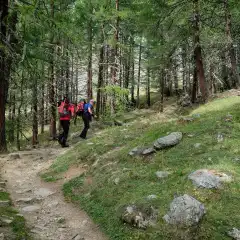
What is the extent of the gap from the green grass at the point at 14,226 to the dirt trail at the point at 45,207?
0.22 metres

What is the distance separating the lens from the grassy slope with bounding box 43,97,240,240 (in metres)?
5.54

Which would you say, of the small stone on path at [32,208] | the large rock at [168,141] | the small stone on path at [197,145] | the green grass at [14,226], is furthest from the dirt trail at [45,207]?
the small stone on path at [197,145]

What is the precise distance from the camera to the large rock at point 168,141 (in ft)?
29.3

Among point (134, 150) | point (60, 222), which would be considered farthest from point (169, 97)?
point (60, 222)

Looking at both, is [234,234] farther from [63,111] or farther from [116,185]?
[63,111]

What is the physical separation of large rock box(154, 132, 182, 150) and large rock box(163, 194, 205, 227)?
3.18 m

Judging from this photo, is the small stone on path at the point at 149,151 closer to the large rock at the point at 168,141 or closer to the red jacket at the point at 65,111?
the large rock at the point at 168,141

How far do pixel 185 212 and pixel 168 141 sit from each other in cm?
367

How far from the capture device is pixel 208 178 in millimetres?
6426

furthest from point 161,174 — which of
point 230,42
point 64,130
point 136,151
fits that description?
point 230,42

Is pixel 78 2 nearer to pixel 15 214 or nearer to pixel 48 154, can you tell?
pixel 48 154

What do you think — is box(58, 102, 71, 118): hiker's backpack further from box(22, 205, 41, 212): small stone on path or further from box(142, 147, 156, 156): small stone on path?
box(22, 205, 41, 212): small stone on path

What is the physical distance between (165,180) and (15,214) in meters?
3.44

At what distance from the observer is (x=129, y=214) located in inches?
239
